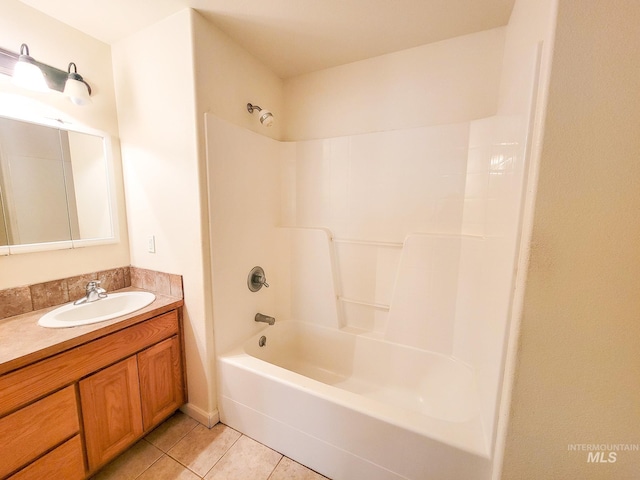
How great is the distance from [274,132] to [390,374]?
6.74 ft

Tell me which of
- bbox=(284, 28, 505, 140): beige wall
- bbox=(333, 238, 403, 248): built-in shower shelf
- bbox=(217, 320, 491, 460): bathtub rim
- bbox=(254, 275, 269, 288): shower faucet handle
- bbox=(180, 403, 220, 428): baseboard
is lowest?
bbox=(180, 403, 220, 428): baseboard

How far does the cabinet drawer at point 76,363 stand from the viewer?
88 cm

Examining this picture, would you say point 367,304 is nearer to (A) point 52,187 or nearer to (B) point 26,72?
(A) point 52,187

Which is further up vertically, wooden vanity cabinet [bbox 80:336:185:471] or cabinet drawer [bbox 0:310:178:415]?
cabinet drawer [bbox 0:310:178:415]

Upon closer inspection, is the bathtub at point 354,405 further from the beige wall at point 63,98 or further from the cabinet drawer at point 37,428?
the beige wall at point 63,98

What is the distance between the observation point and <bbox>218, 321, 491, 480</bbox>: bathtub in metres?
0.99

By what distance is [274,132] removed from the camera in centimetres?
194

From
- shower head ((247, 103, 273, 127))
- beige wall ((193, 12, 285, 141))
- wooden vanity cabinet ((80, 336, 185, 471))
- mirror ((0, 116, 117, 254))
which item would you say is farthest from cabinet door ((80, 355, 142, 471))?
shower head ((247, 103, 273, 127))

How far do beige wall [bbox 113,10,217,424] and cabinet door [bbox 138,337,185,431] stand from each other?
0.07 meters

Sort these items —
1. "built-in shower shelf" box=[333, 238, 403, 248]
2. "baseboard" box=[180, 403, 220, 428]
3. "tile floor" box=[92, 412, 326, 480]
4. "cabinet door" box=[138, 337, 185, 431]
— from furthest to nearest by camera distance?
"built-in shower shelf" box=[333, 238, 403, 248], "baseboard" box=[180, 403, 220, 428], "cabinet door" box=[138, 337, 185, 431], "tile floor" box=[92, 412, 326, 480]

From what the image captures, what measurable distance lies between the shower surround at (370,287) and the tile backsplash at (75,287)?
394 mm

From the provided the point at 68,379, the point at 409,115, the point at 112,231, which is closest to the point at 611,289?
the point at 409,115

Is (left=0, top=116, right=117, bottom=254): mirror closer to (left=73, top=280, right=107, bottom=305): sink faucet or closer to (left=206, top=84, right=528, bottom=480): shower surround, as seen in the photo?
(left=73, top=280, right=107, bottom=305): sink faucet

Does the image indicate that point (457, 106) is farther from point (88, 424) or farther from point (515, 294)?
point (88, 424)
